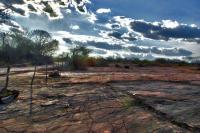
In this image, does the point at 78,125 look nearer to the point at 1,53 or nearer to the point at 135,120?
the point at 135,120

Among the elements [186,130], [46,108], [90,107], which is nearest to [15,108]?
[46,108]

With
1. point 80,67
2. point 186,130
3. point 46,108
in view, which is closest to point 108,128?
point 186,130

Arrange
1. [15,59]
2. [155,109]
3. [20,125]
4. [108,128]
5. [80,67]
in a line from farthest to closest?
[15,59], [80,67], [155,109], [20,125], [108,128]

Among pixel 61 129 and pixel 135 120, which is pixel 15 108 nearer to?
pixel 61 129

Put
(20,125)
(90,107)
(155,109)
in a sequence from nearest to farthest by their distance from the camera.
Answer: (20,125), (155,109), (90,107)

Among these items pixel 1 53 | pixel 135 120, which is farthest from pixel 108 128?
pixel 1 53

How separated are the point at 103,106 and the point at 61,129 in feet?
9.06

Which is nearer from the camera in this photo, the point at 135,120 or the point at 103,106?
the point at 135,120

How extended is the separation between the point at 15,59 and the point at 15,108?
168 ft

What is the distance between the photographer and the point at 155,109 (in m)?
11.0

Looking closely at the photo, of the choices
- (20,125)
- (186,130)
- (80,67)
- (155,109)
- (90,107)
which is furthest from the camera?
(80,67)

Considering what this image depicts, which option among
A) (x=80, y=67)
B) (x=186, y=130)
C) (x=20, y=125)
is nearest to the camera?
(x=186, y=130)

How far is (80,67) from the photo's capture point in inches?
1930

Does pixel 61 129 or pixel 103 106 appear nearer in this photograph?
pixel 61 129
